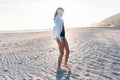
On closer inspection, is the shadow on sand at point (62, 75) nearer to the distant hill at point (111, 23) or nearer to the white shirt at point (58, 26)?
the white shirt at point (58, 26)

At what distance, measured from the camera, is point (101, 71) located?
25.6 feet

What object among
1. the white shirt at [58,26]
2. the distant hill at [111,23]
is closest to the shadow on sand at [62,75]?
the white shirt at [58,26]

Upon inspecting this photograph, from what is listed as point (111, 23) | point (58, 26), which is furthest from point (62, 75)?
point (111, 23)

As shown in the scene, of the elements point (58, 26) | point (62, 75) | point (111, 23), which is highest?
point (58, 26)

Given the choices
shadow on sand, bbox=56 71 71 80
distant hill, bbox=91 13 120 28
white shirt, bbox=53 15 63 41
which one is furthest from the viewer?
distant hill, bbox=91 13 120 28

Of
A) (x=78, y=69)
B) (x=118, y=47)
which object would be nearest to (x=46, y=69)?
(x=78, y=69)

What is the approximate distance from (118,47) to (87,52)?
1266 millimetres

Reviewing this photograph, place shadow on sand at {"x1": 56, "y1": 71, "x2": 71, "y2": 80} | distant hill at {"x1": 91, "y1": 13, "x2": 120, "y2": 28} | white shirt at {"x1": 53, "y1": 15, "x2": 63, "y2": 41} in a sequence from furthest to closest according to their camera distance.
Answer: distant hill at {"x1": 91, "y1": 13, "x2": 120, "y2": 28}
white shirt at {"x1": 53, "y1": 15, "x2": 63, "y2": 41}
shadow on sand at {"x1": 56, "y1": 71, "x2": 71, "y2": 80}

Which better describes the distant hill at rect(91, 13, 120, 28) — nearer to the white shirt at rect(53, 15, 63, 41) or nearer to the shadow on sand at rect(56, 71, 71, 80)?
the shadow on sand at rect(56, 71, 71, 80)

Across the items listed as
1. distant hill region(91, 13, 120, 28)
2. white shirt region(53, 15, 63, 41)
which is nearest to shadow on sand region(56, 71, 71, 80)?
white shirt region(53, 15, 63, 41)

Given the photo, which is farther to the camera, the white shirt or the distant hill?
the distant hill

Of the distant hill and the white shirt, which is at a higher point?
the white shirt

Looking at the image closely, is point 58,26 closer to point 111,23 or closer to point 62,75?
point 62,75

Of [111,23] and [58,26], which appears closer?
[58,26]
